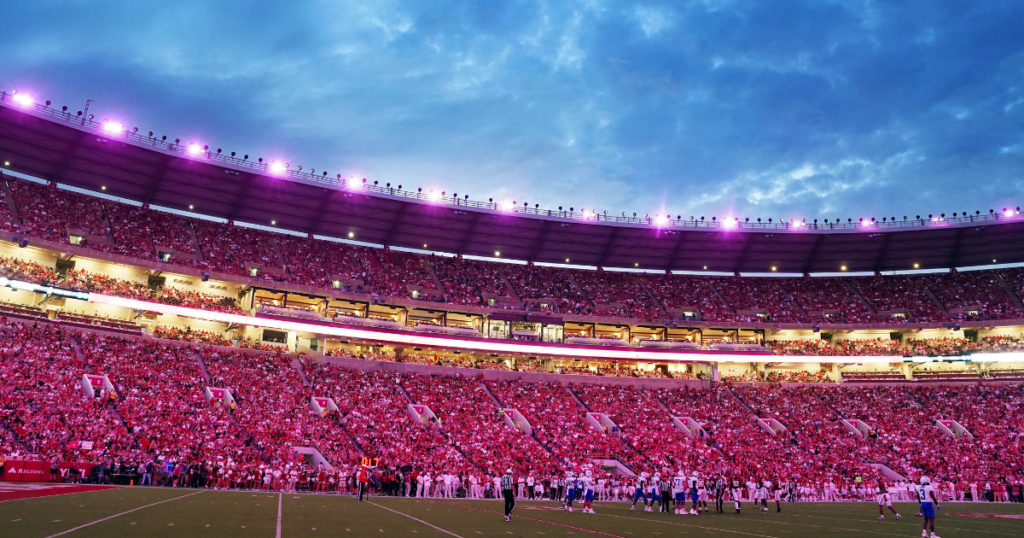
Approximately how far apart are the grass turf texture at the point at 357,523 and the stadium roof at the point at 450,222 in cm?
3045

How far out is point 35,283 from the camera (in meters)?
41.2

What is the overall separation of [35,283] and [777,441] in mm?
48718

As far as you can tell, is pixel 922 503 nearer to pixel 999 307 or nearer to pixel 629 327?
pixel 629 327

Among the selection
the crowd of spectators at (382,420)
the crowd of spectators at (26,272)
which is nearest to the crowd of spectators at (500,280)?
the crowd of spectators at (26,272)

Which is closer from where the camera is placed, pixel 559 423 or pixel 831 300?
pixel 559 423

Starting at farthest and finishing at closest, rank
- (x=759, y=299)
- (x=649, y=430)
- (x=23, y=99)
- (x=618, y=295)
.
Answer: (x=759, y=299), (x=618, y=295), (x=649, y=430), (x=23, y=99)

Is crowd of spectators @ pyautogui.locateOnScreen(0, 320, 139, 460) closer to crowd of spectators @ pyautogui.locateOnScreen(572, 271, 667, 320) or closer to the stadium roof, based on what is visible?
the stadium roof

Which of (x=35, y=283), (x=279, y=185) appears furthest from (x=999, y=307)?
(x=35, y=283)

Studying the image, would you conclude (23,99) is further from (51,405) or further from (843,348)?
(843,348)

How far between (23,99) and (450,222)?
1170 inches

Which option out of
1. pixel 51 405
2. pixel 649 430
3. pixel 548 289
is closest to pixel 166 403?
pixel 51 405

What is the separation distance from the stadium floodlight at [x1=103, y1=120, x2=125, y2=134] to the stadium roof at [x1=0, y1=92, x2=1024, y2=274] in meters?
0.07

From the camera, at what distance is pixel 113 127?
43906mm

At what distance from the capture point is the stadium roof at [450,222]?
45688 millimetres
